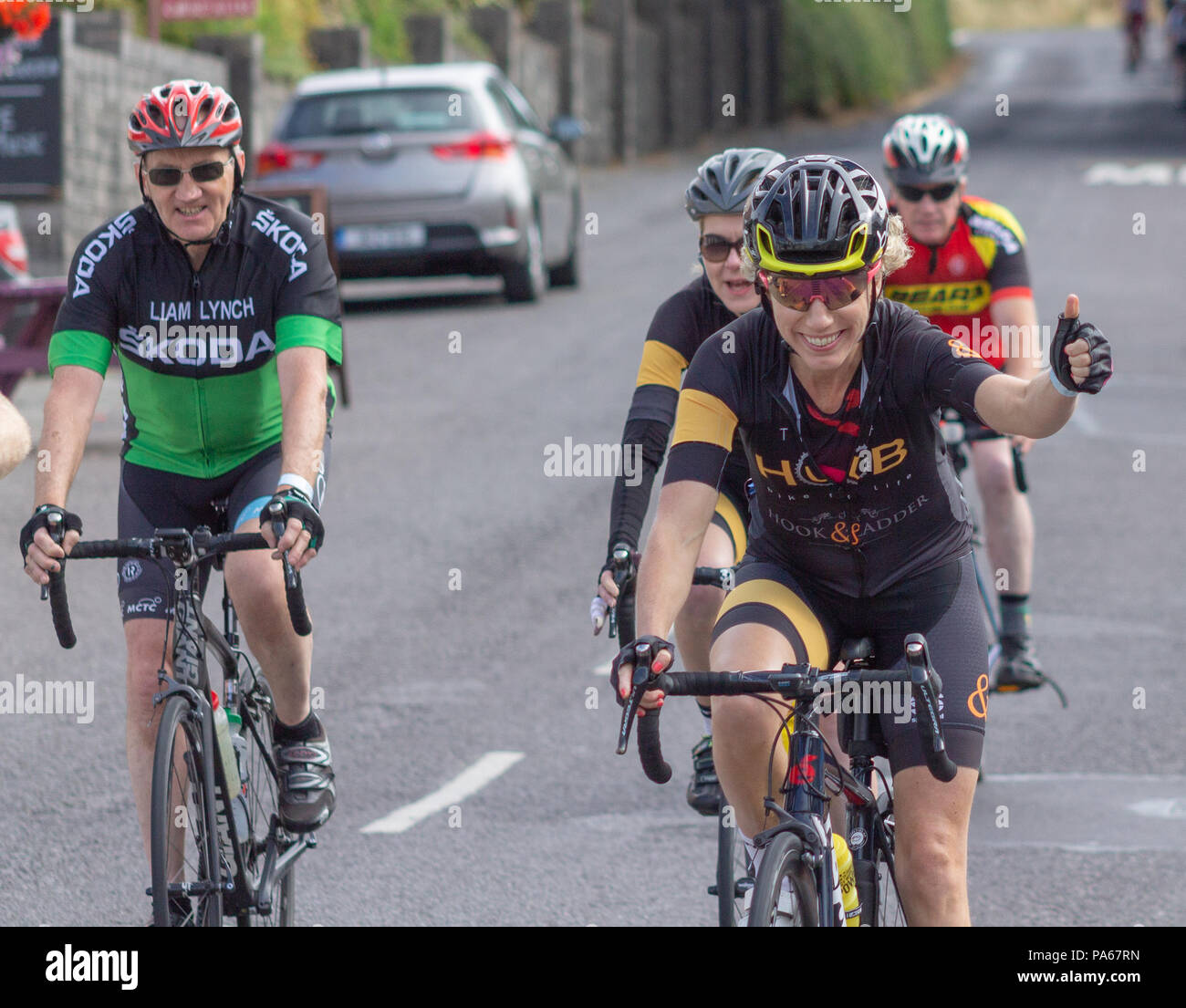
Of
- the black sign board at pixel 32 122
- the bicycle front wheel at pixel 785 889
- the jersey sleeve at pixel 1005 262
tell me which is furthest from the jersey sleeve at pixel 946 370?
the black sign board at pixel 32 122

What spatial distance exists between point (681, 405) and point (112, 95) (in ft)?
56.1

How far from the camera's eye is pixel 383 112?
58.7ft

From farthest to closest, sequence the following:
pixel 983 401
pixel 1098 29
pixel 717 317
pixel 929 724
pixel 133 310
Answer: pixel 1098 29
pixel 717 317
pixel 133 310
pixel 983 401
pixel 929 724

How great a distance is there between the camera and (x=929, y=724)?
12.1 ft

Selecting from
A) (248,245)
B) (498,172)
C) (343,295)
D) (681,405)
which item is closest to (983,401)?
(681,405)

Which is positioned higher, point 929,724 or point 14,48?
point 14,48

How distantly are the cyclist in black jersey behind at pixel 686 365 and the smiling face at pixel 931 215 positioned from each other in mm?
1722

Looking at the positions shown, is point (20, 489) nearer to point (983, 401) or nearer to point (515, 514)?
point (515, 514)

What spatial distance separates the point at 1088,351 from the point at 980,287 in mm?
3804

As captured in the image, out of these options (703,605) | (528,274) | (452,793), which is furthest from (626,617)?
(528,274)

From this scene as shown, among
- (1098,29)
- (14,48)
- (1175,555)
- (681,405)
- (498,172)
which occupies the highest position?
(1098,29)

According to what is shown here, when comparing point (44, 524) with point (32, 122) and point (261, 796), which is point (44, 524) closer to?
point (261, 796)

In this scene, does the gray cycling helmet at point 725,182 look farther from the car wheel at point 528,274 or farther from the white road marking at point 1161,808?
the car wheel at point 528,274

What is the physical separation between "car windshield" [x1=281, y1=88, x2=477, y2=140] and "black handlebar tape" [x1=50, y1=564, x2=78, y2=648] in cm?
1347
